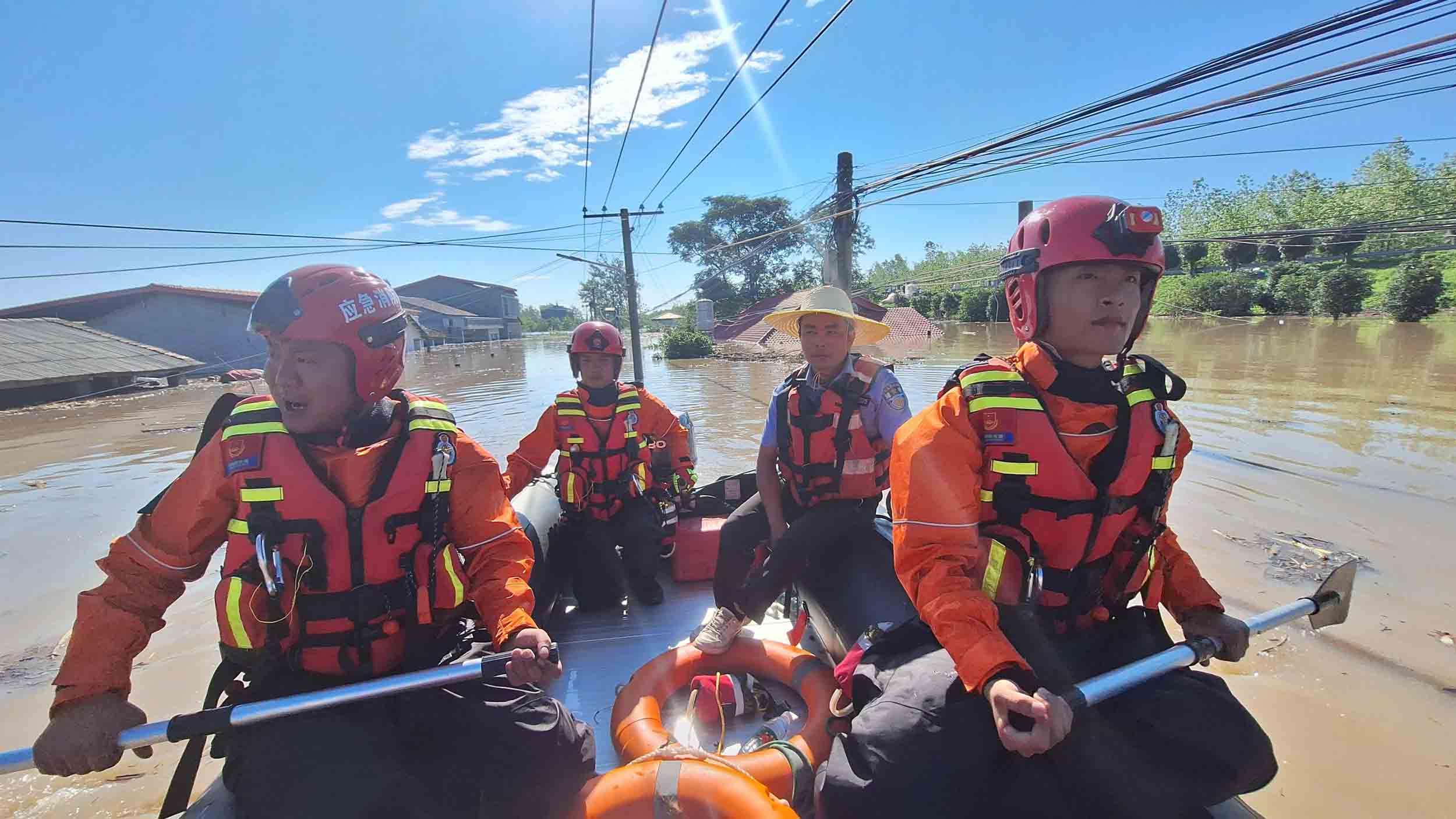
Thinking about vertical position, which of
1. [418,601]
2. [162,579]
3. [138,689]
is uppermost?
[162,579]

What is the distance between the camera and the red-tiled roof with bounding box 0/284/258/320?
1023 inches

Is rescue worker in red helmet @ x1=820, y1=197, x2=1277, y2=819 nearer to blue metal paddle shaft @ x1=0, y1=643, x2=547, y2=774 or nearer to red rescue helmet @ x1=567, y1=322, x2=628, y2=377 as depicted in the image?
blue metal paddle shaft @ x1=0, y1=643, x2=547, y2=774

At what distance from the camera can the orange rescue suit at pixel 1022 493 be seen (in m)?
1.51

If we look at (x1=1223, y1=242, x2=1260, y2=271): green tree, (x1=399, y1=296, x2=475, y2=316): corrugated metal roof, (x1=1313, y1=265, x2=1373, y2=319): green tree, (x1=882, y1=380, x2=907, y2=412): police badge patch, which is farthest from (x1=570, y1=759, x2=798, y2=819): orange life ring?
(x1=399, y1=296, x2=475, y2=316): corrugated metal roof

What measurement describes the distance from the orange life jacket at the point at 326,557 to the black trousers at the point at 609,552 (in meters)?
1.94

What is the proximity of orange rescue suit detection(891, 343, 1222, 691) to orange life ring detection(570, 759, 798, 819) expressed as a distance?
2.15 ft

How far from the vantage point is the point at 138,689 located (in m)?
3.94

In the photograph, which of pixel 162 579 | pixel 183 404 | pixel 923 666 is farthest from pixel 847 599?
pixel 183 404

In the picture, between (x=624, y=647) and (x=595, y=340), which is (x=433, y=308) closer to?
(x=595, y=340)

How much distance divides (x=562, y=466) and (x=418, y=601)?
218 cm

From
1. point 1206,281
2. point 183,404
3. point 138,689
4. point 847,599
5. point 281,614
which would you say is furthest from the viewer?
point 1206,281

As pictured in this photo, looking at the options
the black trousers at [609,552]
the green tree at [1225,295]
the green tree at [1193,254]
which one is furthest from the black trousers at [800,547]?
the green tree at [1225,295]

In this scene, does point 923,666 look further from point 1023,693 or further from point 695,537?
point 695,537

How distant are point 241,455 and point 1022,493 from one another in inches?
80.6
